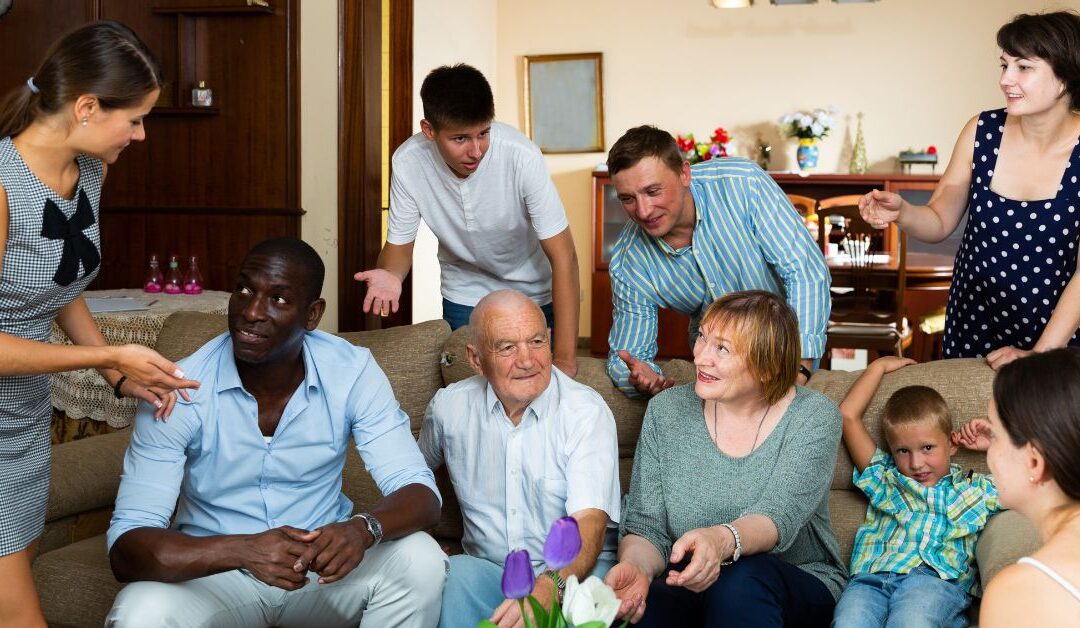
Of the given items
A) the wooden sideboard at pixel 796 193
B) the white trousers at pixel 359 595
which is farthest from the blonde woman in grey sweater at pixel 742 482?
the wooden sideboard at pixel 796 193

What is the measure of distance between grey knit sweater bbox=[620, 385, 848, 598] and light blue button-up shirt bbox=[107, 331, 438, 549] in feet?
1.50

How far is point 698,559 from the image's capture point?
189 centimetres

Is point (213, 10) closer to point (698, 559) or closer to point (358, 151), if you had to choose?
point (358, 151)

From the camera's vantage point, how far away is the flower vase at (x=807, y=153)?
7.07m

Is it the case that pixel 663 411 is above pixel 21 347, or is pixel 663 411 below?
below

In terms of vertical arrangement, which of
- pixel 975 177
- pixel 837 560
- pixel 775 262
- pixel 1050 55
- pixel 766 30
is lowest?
pixel 837 560

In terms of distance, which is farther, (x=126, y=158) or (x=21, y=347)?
(x=126, y=158)

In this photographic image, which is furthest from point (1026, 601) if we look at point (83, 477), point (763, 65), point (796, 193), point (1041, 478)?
point (763, 65)

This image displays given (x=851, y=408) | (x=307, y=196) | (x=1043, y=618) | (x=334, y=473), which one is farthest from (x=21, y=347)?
(x=307, y=196)

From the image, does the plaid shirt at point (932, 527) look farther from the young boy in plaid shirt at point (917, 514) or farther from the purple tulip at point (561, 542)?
the purple tulip at point (561, 542)

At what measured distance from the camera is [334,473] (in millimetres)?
2346

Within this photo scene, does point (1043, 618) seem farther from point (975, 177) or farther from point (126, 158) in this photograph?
point (126, 158)

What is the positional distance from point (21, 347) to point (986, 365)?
1994mm

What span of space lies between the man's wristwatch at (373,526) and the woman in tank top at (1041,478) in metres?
1.09
